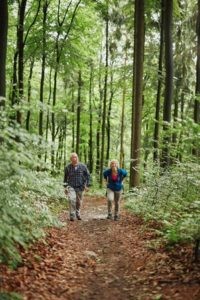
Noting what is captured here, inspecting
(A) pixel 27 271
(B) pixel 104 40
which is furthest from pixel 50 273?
(B) pixel 104 40

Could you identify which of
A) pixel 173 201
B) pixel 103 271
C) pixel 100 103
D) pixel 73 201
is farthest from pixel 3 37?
pixel 100 103

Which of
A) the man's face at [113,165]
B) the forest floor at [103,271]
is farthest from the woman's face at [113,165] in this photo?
the forest floor at [103,271]

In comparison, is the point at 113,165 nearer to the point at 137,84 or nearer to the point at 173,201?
the point at 173,201

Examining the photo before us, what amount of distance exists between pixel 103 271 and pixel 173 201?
3.42m

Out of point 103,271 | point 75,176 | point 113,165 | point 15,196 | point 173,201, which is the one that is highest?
point 15,196

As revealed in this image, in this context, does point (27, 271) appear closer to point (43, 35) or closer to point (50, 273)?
point (50, 273)

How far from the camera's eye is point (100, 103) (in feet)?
117

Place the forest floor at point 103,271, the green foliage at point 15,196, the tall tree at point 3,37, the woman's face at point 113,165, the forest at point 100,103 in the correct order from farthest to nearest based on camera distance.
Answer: the woman's face at point 113,165
the tall tree at point 3,37
the forest at point 100,103
the forest floor at point 103,271
the green foliage at point 15,196

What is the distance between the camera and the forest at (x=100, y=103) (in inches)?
260

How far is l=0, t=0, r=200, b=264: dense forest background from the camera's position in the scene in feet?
21.7

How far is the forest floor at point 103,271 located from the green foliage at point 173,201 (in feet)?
1.46

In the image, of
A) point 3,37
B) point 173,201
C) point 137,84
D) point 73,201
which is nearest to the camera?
point 173,201

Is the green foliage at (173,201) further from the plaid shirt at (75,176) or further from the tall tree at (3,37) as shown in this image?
the tall tree at (3,37)

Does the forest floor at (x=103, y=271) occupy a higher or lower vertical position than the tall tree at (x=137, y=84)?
lower
